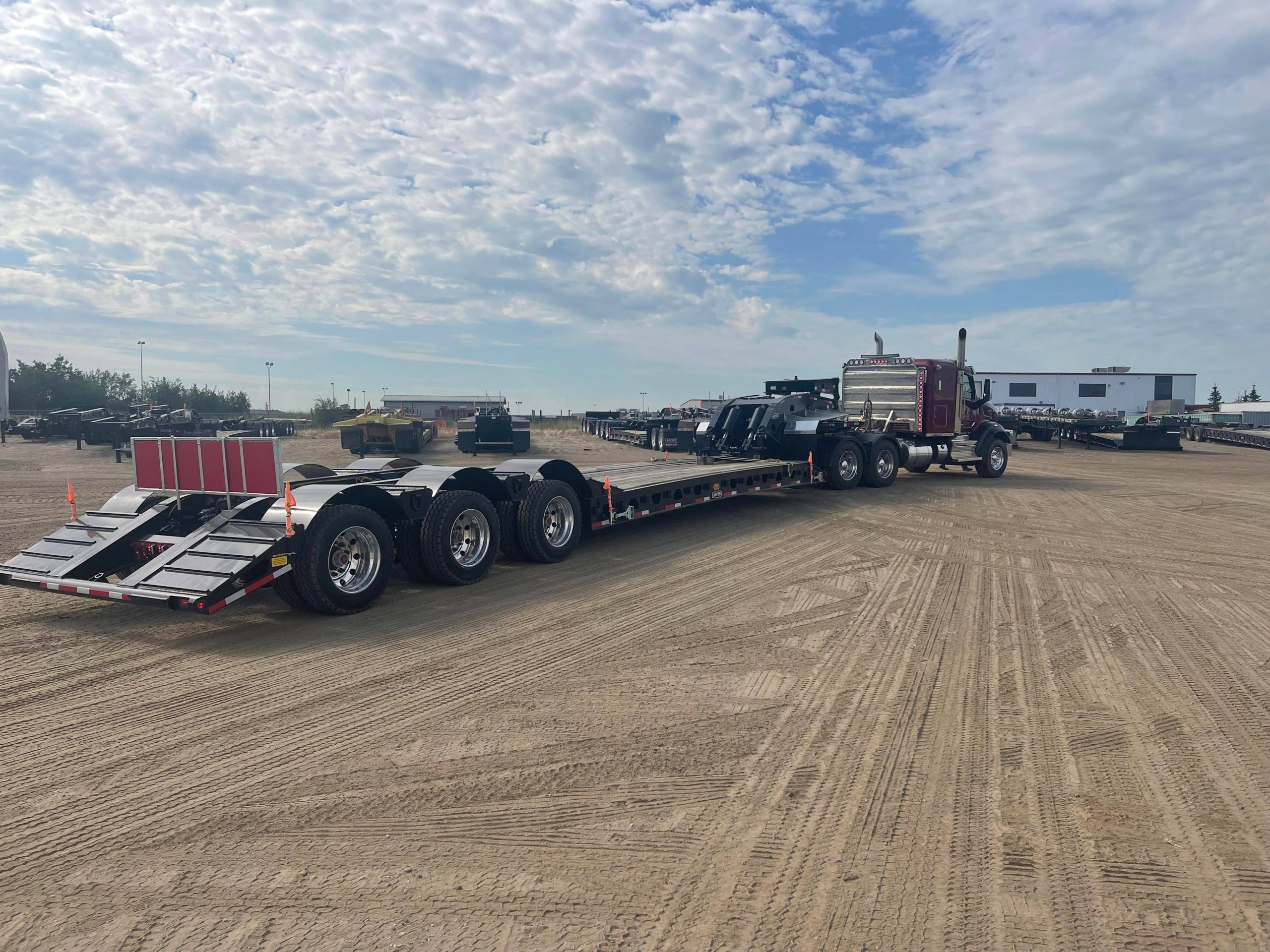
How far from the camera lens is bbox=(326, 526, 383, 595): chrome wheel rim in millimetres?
6910

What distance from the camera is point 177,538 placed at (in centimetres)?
677

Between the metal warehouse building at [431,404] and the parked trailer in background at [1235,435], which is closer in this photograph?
the parked trailer in background at [1235,435]

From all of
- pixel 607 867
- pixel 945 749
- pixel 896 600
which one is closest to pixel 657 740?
pixel 607 867

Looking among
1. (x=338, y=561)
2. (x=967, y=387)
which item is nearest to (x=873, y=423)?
(x=967, y=387)

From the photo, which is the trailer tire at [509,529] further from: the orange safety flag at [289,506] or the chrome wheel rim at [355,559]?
the orange safety flag at [289,506]

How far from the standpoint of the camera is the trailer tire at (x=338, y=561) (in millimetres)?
6492

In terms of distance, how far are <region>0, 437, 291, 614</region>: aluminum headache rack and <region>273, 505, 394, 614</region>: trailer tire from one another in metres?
0.19

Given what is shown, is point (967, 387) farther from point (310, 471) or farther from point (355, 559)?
point (355, 559)

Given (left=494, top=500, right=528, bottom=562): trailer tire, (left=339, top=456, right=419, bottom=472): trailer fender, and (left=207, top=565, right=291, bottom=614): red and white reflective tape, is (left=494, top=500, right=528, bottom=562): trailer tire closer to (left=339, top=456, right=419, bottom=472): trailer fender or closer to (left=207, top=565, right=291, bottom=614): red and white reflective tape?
(left=339, top=456, right=419, bottom=472): trailer fender

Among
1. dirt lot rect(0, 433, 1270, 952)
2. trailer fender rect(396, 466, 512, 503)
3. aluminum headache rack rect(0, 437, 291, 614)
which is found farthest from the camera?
trailer fender rect(396, 466, 512, 503)

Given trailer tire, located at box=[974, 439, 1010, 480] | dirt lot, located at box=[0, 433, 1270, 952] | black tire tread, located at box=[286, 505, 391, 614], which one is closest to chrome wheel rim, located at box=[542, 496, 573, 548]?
dirt lot, located at box=[0, 433, 1270, 952]

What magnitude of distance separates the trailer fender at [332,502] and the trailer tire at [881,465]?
11034mm

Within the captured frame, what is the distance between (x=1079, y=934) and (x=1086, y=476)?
69.0ft

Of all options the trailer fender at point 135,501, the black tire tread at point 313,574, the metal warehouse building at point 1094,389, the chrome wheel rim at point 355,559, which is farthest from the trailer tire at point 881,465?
the metal warehouse building at point 1094,389
